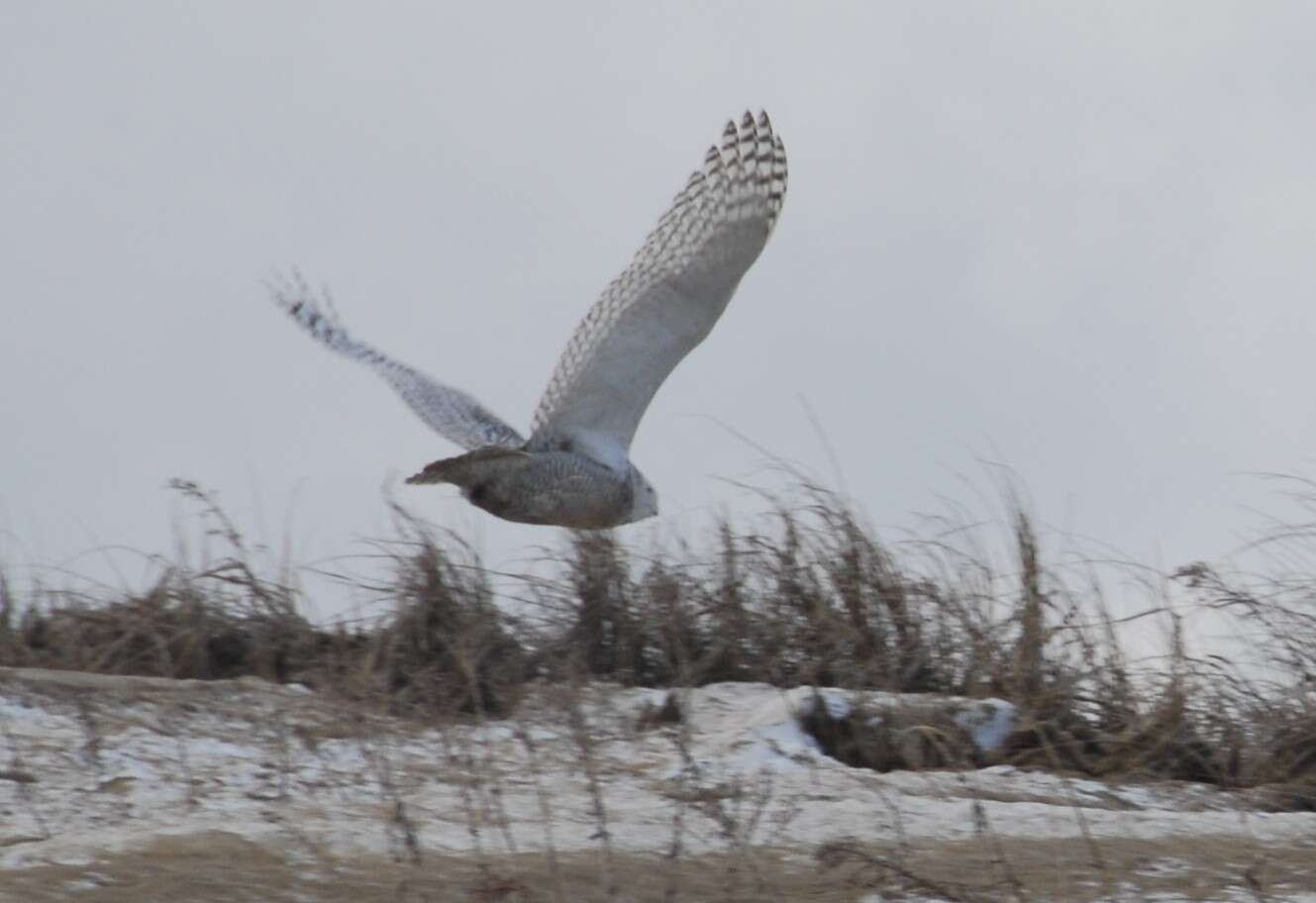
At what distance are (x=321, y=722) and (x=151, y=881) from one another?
1.79 m

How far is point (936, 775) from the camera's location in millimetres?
5660

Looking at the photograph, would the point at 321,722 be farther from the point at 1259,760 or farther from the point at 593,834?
the point at 1259,760

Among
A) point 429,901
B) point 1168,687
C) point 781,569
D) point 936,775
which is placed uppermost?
point 781,569

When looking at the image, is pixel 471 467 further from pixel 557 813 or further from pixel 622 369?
pixel 557 813

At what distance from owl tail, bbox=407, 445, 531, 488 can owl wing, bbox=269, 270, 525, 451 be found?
0.39ft

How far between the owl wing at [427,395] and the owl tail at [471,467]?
118 millimetres

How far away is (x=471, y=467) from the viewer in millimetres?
7832

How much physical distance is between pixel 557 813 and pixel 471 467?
2.99m

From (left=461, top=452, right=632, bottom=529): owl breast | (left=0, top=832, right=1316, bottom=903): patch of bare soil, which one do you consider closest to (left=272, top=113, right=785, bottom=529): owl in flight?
(left=461, top=452, right=632, bottom=529): owl breast

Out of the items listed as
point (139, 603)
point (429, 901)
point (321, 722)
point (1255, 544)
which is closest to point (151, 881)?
point (429, 901)

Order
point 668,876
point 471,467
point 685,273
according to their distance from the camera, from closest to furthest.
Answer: point 668,876
point 685,273
point 471,467

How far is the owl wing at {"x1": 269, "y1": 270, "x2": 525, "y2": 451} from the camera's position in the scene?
834 centimetres

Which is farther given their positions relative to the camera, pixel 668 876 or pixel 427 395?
pixel 427 395

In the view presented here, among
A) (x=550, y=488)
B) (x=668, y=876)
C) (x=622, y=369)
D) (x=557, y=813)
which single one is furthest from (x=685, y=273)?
(x=668, y=876)
